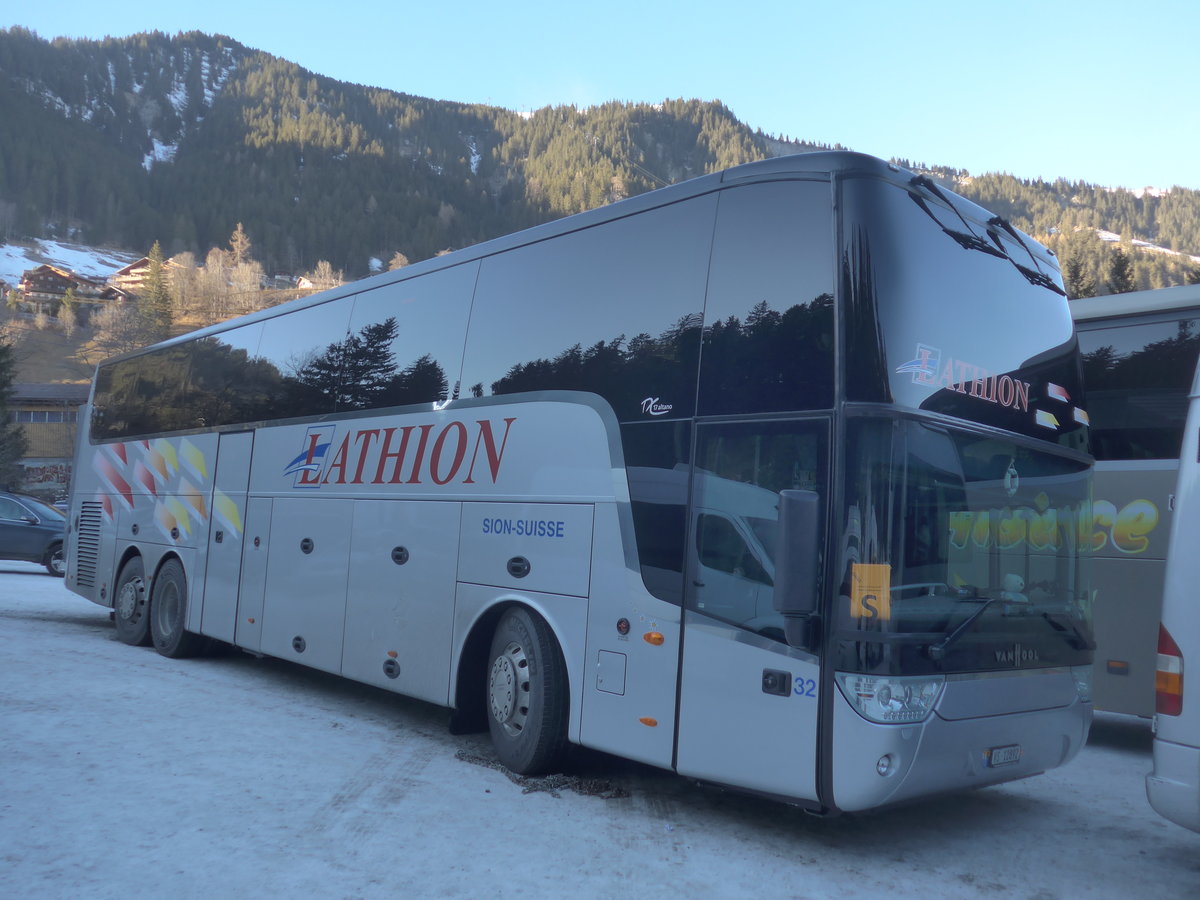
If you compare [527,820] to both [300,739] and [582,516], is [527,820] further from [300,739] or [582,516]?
[300,739]

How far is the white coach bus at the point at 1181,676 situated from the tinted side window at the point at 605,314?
2.52 metres

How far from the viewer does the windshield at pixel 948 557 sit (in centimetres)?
470

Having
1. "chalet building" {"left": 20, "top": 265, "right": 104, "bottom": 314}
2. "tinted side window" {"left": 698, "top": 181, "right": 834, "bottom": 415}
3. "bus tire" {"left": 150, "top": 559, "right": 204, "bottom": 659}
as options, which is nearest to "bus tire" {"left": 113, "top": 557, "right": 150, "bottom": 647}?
"bus tire" {"left": 150, "top": 559, "right": 204, "bottom": 659}

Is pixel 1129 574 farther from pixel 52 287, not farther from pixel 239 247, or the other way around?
pixel 239 247

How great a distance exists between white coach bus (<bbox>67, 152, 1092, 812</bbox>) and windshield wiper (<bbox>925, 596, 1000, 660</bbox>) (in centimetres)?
2

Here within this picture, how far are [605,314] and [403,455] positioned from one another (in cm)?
252

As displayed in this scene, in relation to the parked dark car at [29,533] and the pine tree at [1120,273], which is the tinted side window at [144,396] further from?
the pine tree at [1120,273]

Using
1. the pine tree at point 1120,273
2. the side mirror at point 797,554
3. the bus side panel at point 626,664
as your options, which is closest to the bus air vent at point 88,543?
the bus side panel at point 626,664

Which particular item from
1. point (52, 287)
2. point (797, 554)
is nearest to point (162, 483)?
point (797, 554)

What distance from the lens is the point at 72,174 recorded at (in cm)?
16188

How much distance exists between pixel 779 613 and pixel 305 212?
157m

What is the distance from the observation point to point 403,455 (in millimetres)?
8070

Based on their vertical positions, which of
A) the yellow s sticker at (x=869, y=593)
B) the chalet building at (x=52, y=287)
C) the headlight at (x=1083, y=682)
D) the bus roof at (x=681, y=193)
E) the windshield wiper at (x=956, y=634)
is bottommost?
the headlight at (x=1083, y=682)

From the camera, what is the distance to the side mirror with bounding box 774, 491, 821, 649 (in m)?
4.61
